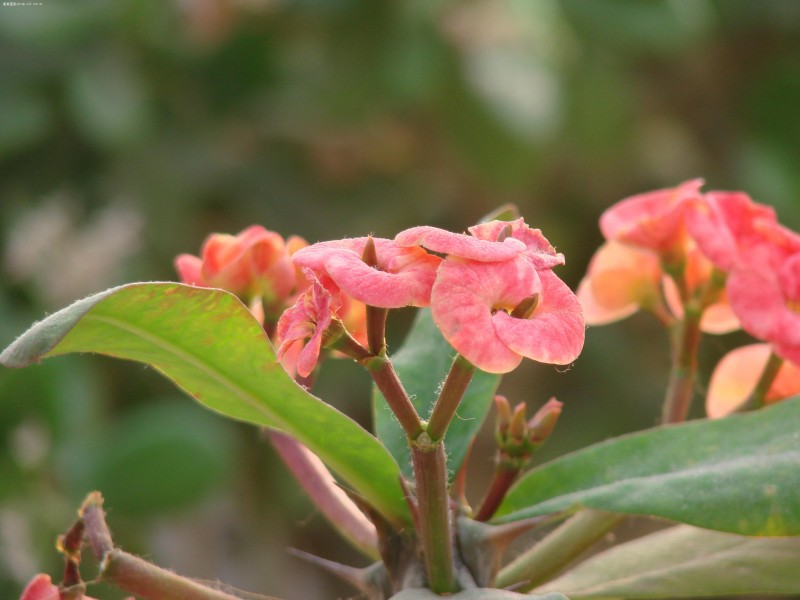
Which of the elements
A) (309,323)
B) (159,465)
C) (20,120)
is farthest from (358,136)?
(309,323)

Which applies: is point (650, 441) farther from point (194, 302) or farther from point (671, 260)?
point (194, 302)

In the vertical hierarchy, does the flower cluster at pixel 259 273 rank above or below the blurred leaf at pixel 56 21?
below

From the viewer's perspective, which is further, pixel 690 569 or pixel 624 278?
pixel 624 278

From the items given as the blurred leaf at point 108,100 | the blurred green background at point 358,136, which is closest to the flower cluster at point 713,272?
the blurred green background at point 358,136

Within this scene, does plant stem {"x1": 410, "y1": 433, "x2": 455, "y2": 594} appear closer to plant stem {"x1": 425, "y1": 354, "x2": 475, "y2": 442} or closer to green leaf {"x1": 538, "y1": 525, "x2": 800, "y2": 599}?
plant stem {"x1": 425, "y1": 354, "x2": 475, "y2": 442}

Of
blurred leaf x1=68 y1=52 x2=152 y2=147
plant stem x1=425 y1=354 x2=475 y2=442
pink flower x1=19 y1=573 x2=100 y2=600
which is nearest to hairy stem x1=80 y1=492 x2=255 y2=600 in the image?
pink flower x1=19 y1=573 x2=100 y2=600

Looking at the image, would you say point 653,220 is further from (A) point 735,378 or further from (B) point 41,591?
(B) point 41,591

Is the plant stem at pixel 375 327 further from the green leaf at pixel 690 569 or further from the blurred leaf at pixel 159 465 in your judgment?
the blurred leaf at pixel 159 465
